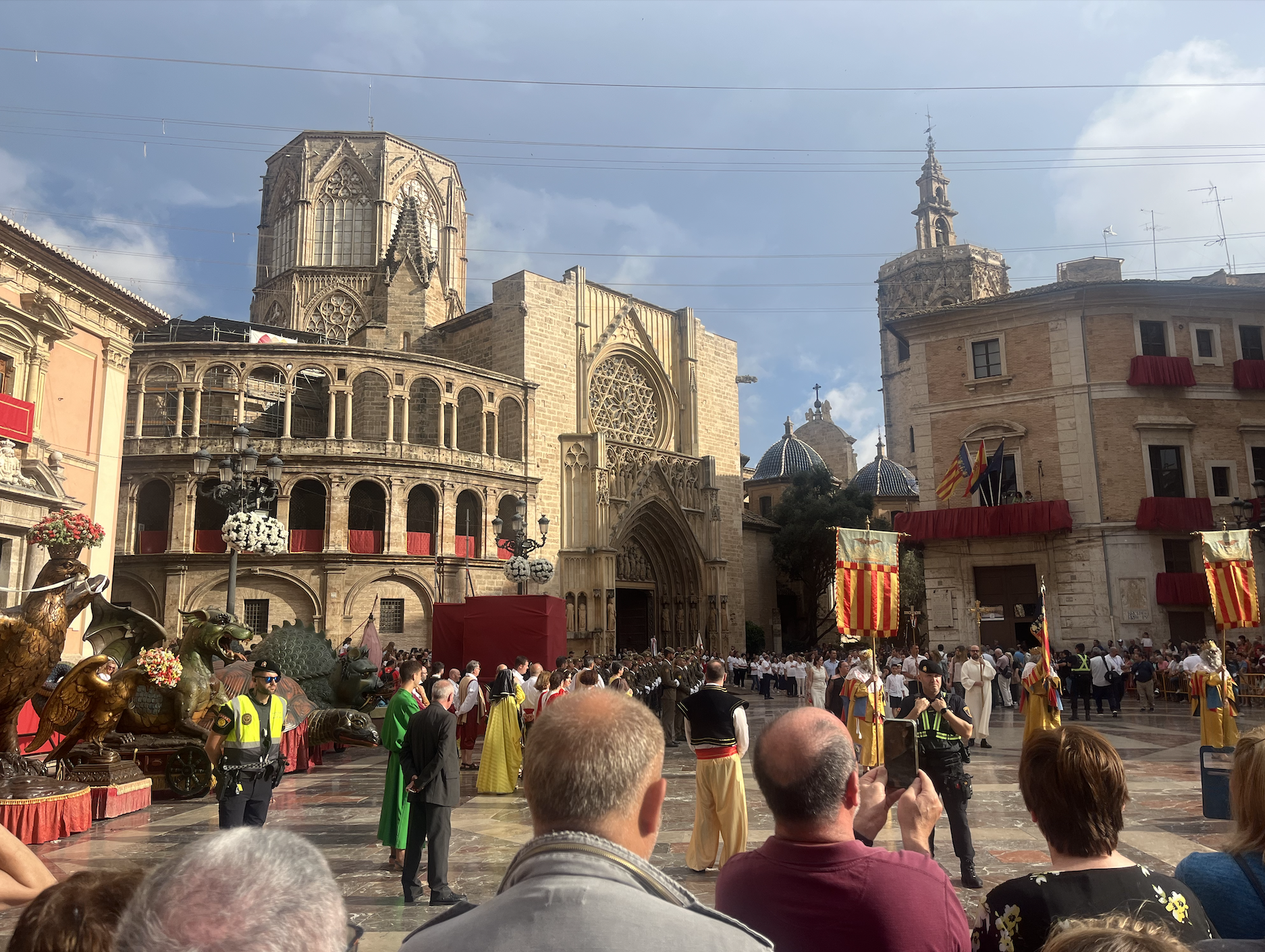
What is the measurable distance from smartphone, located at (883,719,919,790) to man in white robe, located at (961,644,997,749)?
41.8 ft

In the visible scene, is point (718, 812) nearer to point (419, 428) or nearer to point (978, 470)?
point (978, 470)

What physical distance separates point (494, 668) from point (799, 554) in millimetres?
26418

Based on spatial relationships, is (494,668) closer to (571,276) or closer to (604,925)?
(604,925)

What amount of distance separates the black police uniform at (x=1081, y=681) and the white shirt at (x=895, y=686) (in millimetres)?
5032

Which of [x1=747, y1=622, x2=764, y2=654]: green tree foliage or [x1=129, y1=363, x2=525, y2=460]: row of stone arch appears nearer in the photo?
[x1=129, y1=363, x2=525, y2=460]: row of stone arch

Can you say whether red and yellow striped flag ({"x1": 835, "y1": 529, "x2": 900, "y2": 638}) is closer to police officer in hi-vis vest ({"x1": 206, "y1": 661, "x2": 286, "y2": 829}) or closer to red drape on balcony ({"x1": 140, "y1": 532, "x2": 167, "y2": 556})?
police officer in hi-vis vest ({"x1": 206, "y1": 661, "x2": 286, "y2": 829})

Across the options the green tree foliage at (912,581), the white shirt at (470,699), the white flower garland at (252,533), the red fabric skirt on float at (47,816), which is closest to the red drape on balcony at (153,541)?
the white flower garland at (252,533)

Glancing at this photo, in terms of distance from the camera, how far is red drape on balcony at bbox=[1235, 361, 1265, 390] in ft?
→ 85.0

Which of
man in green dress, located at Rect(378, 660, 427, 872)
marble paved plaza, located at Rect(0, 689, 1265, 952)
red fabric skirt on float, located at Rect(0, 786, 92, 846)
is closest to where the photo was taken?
A: marble paved plaza, located at Rect(0, 689, 1265, 952)

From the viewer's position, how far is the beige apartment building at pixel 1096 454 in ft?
81.5

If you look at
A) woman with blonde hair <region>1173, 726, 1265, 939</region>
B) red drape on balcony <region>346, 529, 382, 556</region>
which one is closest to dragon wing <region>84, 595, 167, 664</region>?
woman with blonde hair <region>1173, 726, 1265, 939</region>

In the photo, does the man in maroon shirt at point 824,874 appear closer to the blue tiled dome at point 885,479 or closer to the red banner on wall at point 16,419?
the red banner on wall at point 16,419

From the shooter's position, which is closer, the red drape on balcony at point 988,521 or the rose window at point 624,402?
the red drape on balcony at point 988,521

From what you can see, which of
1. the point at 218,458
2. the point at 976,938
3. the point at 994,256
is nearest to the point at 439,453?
the point at 218,458
